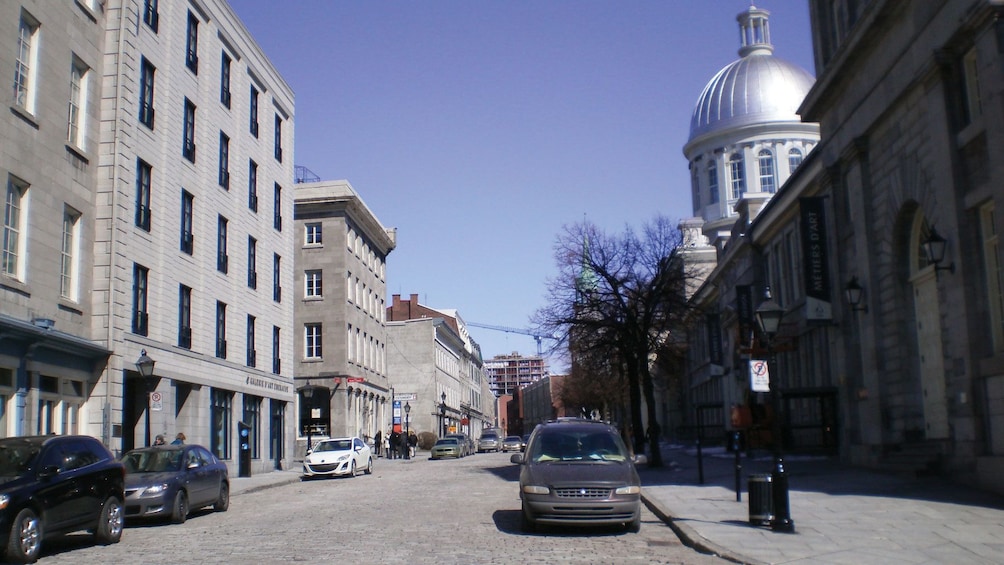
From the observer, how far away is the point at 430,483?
28531mm

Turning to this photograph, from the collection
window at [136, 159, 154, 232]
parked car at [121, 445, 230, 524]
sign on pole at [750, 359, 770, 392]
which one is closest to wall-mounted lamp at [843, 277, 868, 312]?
sign on pole at [750, 359, 770, 392]

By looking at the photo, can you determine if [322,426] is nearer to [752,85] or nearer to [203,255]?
[203,255]

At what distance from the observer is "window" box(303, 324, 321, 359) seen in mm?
56312

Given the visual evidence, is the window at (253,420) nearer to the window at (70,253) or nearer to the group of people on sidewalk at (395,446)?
the window at (70,253)

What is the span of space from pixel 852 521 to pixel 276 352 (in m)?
30.2

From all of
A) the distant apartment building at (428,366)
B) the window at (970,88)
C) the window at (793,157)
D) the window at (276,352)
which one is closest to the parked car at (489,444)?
the distant apartment building at (428,366)

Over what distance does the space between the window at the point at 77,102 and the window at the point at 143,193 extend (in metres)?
2.67

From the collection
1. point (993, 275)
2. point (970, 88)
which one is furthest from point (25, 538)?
point (970, 88)

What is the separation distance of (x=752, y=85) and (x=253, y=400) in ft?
161

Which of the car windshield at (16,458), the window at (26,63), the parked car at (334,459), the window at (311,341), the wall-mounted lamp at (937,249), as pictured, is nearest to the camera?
the car windshield at (16,458)

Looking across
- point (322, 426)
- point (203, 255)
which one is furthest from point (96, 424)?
point (322, 426)

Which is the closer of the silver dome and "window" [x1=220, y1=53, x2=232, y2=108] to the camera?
"window" [x1=220, y1=53, x2=232, y2=108]

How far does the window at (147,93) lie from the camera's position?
1096 inches

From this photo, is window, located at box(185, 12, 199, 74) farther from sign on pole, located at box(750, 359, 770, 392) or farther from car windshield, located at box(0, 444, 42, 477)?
sign on pole, located at box(750, 359, 770, 392)
